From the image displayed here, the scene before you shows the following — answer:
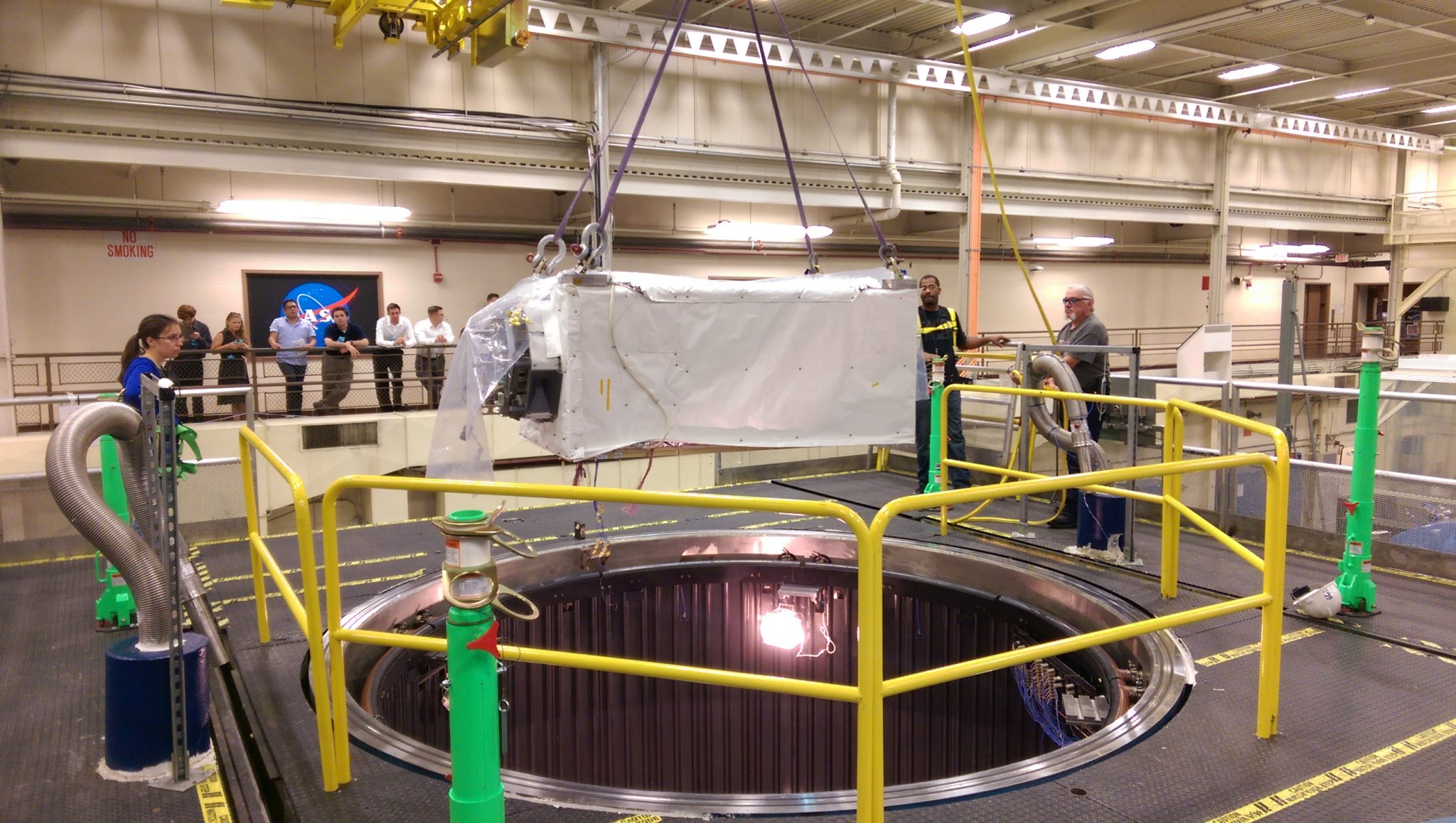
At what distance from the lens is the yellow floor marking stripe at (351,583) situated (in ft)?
17.7

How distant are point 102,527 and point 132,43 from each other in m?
8.92

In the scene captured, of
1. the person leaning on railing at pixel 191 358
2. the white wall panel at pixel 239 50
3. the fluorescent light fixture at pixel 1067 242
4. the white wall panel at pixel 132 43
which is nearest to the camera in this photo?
the white wall panel at pixel 132 43

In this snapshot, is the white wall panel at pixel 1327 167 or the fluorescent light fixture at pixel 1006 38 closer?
the fluorescent light fixture at pixel 1006 38

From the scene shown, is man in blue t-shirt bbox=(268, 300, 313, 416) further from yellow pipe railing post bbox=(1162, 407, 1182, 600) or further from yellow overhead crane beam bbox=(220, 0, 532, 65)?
yellow pipe railing post bbox=(1162, 407, 1182, 600)

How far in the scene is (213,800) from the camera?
3.30 metres

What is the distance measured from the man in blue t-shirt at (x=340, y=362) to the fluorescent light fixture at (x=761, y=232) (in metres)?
5.86

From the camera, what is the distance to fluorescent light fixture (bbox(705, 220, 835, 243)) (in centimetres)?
1480

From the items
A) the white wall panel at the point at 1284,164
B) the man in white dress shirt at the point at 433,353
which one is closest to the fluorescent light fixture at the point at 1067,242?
the white wall panel at the point at 1284,164

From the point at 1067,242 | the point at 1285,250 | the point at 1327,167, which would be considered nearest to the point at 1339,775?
the point at 1067,242

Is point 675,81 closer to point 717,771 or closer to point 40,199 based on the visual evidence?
point 40,199

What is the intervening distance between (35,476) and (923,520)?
6485mm

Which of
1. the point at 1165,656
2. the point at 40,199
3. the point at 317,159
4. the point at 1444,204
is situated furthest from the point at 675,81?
the point at 1444,204

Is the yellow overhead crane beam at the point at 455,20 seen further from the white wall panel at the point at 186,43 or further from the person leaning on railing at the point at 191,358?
the person leaning on railing at the point at 191,358

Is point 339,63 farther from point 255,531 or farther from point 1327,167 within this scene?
point 1327,167
